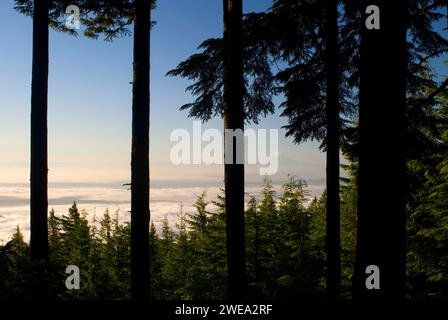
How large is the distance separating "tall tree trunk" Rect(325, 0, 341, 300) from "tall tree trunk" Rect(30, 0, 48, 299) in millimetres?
6713

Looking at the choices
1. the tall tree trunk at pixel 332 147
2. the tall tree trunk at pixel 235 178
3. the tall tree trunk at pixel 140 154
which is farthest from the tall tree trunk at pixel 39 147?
the tall tree trunk at pixel 332 147

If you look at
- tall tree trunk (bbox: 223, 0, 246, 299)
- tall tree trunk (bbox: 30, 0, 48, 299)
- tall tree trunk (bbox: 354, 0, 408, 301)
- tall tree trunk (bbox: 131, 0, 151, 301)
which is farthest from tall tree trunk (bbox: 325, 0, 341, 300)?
tall tree trunk (bbox: 30, 0, 48, 299)

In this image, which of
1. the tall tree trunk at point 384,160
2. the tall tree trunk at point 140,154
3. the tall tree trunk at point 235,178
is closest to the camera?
the tall tree trunk at point 384,160

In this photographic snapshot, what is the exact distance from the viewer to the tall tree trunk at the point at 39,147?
1063cm

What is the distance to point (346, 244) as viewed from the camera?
22266mm

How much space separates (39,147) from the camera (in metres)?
10.7

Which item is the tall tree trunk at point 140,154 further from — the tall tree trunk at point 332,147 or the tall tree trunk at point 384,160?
the tall tree trunk at point 384,160

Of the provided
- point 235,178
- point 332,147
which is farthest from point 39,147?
point 332,147

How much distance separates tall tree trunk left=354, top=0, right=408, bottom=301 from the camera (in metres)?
5.04

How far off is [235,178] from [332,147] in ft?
11.3

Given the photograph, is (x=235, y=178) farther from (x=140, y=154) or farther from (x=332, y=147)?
(x=332, y=147)

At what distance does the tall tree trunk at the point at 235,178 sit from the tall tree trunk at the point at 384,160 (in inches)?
147

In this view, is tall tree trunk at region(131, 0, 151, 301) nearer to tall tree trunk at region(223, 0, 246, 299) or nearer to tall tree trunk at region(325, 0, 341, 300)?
tall tree trunk at region(223, 0, 246, 299)

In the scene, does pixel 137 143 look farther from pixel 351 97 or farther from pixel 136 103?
pixel 351 97
